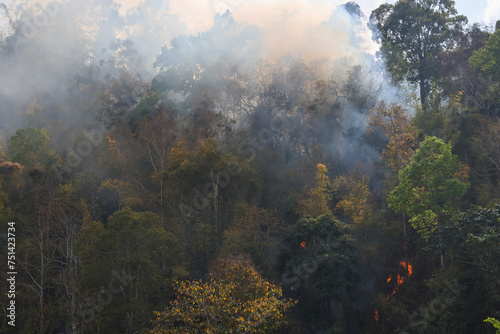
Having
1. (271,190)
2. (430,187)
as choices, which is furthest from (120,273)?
(430,187)

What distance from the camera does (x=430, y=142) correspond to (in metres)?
25.0

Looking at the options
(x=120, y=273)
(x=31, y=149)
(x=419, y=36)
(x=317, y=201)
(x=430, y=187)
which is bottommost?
(x=120, y=273)

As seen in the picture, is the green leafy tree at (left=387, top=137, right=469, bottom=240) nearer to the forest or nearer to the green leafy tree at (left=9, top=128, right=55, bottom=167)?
the forest

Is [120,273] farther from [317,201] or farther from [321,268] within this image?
[317,201]

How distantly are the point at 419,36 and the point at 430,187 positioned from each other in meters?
20.2

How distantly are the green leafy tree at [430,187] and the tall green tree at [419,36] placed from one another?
1515 centimetres

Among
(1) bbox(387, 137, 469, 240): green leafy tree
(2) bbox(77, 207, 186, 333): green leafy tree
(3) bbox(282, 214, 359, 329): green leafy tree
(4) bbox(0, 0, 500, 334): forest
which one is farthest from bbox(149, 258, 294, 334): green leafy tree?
(1) bbox(387, 137, 469, 240): green leafy tree

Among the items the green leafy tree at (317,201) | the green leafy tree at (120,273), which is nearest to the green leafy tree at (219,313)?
the green leafy tree at (120,273)

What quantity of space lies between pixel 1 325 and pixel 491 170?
104 ft

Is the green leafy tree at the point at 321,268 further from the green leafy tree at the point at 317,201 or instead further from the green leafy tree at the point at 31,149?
the green leafy tree at the point at 31,149

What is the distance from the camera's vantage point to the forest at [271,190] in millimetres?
23266

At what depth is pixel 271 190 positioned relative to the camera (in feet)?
121

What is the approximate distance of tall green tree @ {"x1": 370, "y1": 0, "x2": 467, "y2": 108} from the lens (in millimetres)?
39438

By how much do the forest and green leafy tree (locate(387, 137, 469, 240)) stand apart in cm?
11
